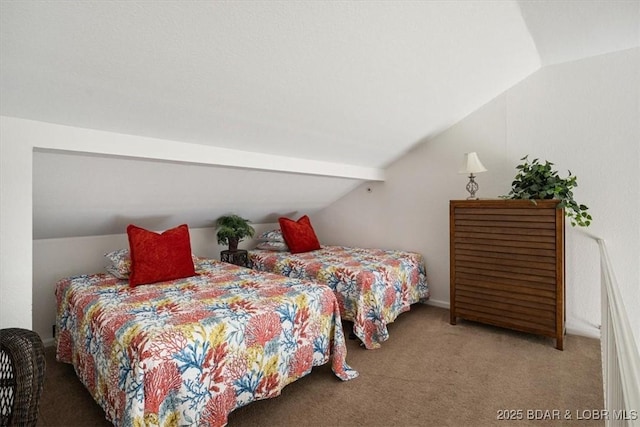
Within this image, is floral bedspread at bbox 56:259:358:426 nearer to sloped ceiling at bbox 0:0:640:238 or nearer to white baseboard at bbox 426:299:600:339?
sloped ceiling at bbox 0:0:640:238

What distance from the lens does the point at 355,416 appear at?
1744mm

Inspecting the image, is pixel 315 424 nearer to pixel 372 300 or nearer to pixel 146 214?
pixel 372 300

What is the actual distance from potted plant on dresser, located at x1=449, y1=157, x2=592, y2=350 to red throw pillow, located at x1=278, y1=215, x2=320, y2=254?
1.57m

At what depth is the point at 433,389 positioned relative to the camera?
2.00 meters

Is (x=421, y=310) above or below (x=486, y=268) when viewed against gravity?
below

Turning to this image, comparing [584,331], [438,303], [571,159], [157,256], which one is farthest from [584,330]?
[157,256]

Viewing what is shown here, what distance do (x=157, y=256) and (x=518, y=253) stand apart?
282 cm

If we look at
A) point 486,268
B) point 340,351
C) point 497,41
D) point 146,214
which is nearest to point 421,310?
point 486,268

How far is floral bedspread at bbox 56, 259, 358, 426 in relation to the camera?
1389mm

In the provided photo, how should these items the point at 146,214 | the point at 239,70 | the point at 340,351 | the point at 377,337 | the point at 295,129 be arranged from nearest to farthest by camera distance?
the point at 239,70 < the point at 340,351 < the point at 295,129 < the point at 377,337 < the point at 146,214

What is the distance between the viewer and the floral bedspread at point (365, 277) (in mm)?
2691

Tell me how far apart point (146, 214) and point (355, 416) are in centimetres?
230

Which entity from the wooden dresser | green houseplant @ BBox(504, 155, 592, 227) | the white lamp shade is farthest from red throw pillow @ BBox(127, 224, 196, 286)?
green houseplant @ BBox(504, 155, 592, 227)

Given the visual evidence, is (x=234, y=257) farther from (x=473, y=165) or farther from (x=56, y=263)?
(x=473, y=165)
